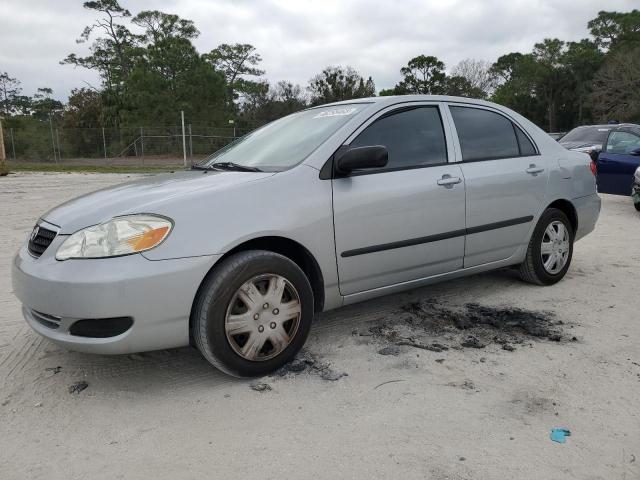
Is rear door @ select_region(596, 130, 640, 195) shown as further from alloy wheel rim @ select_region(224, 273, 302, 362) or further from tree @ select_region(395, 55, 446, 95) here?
tree @ select_region(395, 55, 446, 95)

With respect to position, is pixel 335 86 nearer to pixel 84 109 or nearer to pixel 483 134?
pixel 84 109

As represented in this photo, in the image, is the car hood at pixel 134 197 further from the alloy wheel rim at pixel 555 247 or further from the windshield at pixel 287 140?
the alloy wheel rim at pixel 555 247

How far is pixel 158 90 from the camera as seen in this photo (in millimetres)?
38094

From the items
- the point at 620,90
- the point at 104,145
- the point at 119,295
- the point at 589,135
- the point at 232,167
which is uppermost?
the point at 620,90

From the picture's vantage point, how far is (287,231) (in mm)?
2951

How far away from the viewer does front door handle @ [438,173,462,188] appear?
12.0ft

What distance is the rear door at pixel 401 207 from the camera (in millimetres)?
3244

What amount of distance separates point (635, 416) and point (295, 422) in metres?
1.59

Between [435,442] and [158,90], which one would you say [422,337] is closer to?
[435,442]

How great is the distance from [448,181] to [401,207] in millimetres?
500

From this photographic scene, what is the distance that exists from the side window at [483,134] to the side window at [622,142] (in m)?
6.34

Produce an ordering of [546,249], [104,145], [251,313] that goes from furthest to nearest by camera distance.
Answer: [104,145] → [546,249] → [251,313]

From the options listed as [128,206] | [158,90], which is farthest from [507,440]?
[158,90]

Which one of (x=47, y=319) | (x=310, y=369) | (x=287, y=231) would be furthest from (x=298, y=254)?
(x=47, y=319)
